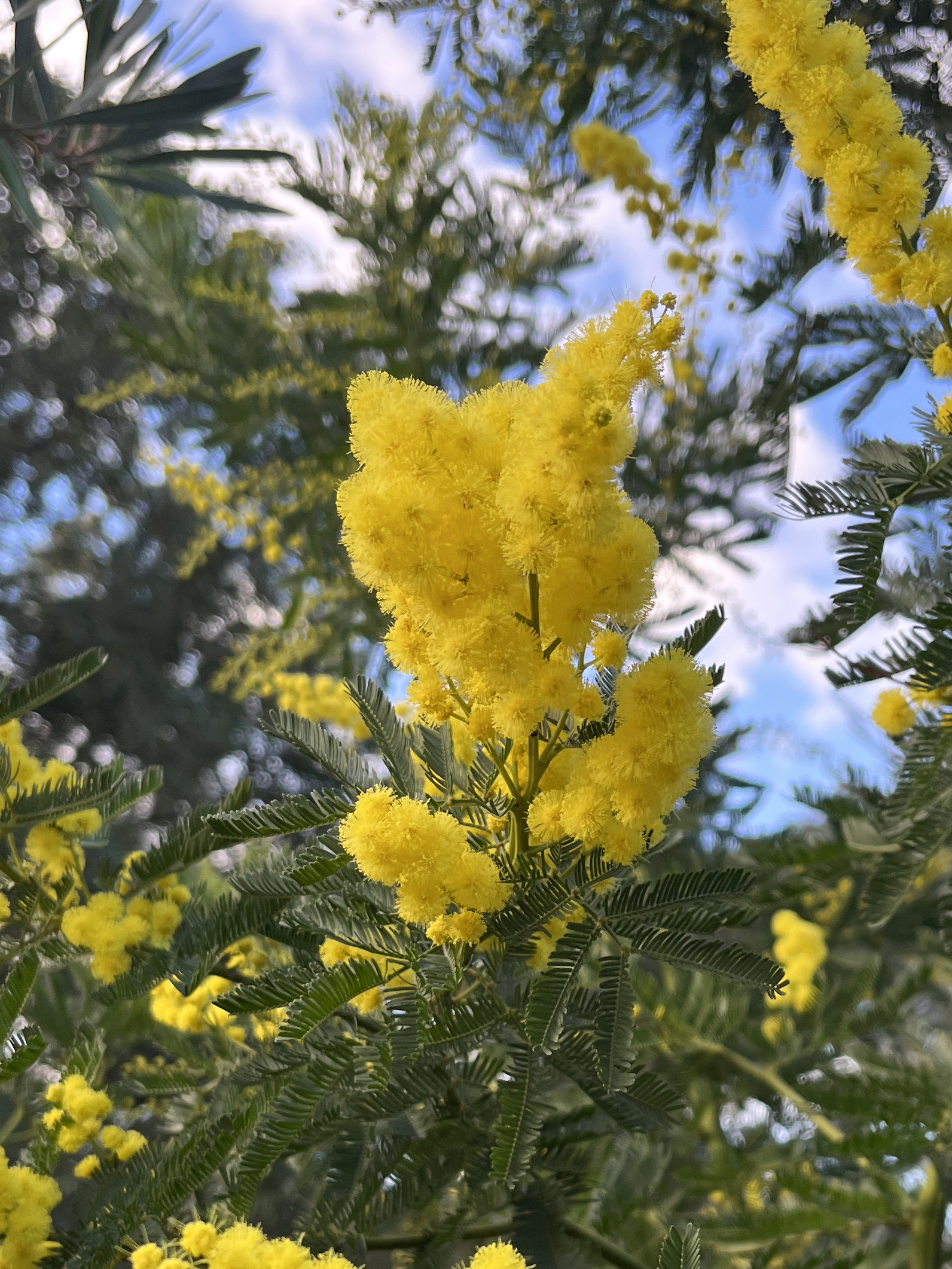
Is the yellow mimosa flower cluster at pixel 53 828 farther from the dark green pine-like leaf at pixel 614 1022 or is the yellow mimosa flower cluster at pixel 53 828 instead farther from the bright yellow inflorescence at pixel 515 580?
the dark green pine-like leaf at pixel 614 1022

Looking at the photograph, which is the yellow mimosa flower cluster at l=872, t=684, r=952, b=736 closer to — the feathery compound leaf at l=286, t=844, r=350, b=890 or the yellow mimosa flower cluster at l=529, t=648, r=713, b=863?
the yellow mimosa flower cluster at l=529, t=648, r=713, b=863

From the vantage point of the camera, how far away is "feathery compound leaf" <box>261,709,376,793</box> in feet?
3.26

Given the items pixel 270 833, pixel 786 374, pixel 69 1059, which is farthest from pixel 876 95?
pixel 69 1059

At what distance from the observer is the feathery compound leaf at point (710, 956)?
2.69ft

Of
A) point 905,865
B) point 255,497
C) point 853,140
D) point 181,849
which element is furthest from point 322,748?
point 255,497

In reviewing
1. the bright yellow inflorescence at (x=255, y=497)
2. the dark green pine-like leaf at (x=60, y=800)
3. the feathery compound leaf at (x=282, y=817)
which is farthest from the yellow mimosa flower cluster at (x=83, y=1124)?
the bright yellow inflorescence at (x=255, y=497)

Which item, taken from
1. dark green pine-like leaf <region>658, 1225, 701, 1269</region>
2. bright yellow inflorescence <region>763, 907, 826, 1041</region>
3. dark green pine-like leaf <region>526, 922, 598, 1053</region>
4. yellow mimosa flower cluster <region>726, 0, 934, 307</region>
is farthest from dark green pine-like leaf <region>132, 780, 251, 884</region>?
bright yellow inflorescence <region>763, 907, 826, 1041</region>

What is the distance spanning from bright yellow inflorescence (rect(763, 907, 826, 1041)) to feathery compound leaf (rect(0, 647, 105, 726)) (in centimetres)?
147

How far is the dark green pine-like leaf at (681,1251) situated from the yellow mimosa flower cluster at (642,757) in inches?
11.4

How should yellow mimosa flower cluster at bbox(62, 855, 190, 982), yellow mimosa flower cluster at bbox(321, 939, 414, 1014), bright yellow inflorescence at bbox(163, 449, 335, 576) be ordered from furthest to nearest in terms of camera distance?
1. bright yellow inflorescence at bbox(163, 449, 335, 576)
2. yellow mimosa flower cluster at bbox(62, 855, 190, 982)
3. yellow mimosa flower cluster at bbox(321, 939, 414, 1014)

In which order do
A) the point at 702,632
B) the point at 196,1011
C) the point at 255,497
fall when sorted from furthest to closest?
1. the point at 255,497
2. the point at 196,1011
3. the point at 702,632

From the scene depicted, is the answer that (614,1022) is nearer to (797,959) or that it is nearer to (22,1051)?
(22,1051)

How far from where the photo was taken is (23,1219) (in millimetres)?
1012

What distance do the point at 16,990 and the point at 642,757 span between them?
0.78 m
